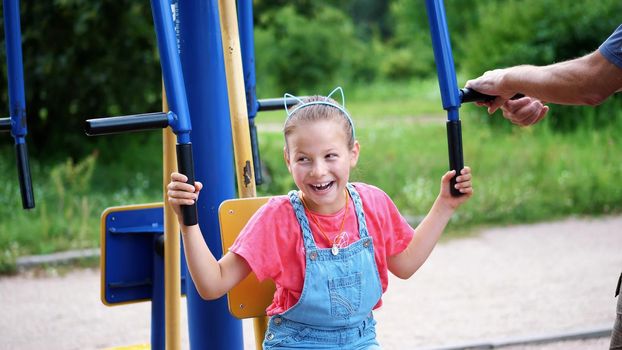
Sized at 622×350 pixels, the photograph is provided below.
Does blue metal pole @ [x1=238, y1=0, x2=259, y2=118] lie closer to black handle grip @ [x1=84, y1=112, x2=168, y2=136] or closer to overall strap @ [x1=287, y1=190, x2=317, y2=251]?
overall strap @ [x1=287, y1=190, x2=317, y2=251]

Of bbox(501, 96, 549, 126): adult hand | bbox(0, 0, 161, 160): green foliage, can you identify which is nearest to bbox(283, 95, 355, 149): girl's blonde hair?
bbox(501, 96, 549, 126): adult hand

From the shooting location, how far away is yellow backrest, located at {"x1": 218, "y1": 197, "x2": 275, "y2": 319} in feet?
8.73

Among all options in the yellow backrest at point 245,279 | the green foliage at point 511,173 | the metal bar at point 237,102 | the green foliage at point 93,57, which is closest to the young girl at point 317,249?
the yellow backrest at point 245,279

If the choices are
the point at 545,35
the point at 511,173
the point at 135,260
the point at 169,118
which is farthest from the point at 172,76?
the point at 545,35

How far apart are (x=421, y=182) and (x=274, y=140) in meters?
3.42

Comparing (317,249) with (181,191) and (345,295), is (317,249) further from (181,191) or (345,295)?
(181,191)

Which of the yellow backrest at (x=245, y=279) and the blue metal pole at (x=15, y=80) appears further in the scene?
the blue metal pole at (x=15, y=80)

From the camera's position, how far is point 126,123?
232 centimetres

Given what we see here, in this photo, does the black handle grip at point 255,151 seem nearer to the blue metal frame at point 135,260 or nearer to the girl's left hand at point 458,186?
the blue metal frame at point 135,260

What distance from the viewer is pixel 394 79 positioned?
86.6ft

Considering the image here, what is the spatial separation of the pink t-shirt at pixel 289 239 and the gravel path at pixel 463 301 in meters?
1.84

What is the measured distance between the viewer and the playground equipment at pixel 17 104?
10.2 ft

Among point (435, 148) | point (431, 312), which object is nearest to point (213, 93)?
point (431, 312)

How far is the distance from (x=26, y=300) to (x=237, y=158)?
9.90 feet
